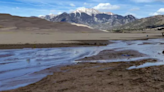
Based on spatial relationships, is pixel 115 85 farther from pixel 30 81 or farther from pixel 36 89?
pixel 30 81

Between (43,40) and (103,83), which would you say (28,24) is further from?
(103,83)

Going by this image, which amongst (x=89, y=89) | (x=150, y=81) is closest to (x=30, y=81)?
(x=89, y=89)

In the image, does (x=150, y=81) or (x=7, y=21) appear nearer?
(x=150, y=81)

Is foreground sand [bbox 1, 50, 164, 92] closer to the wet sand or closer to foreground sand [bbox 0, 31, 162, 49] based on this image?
the wet sand

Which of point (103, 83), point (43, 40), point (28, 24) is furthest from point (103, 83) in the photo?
point (28, 24)

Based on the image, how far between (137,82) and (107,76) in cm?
175

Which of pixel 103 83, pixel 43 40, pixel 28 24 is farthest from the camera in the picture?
pixel 28 24

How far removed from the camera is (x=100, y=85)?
872 cm

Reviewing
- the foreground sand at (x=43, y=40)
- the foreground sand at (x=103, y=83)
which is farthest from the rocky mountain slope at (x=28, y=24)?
the foreground sand at (x=103, y=83)

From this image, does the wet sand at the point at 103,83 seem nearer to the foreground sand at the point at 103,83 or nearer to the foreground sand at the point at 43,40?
the foreground sand at the point at 103,83

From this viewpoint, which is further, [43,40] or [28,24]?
[28,24]

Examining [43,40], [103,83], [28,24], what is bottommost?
[103,83]

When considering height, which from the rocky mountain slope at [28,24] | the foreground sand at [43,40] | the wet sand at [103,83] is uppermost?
the rocky mountain slope at [28,24]

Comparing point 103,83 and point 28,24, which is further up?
point 28,24
